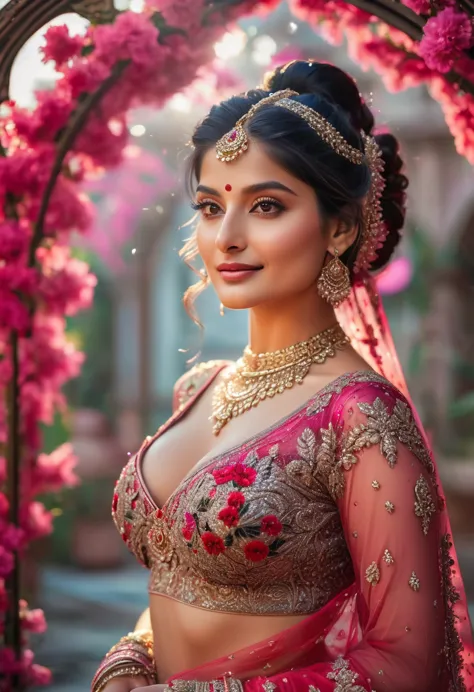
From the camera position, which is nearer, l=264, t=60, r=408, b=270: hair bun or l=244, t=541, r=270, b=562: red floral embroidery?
l=244, t=541, r=270, b=562: red floral embroidery

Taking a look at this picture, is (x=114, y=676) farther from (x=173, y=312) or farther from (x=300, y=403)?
(x=173, y=312)

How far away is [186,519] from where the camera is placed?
1.91m

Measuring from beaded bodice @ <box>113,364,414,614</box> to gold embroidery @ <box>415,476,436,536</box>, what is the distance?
0.14 meters

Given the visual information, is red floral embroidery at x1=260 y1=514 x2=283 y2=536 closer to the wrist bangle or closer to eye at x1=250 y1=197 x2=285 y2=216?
the wrist bangle

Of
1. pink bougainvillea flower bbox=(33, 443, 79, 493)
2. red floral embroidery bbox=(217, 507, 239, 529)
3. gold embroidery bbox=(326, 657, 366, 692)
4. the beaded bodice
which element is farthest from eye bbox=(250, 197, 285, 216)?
pink bougainvillea flower bbox=(33, 443, 79, 493)

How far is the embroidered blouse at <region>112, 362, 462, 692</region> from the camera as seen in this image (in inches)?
68.7

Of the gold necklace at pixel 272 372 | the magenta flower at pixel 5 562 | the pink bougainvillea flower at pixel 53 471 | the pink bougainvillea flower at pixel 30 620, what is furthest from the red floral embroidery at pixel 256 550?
the pink bougainvillea flower at pixel 53 471

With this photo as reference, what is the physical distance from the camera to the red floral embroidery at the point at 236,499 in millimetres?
1849

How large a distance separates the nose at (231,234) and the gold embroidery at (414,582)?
73cm

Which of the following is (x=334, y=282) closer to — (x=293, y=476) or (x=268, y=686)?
(x=293, y=476)

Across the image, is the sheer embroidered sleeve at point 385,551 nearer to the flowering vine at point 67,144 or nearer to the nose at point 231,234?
the nose at point 231,234

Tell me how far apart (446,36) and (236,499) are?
1073mm

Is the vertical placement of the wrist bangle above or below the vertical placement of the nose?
below

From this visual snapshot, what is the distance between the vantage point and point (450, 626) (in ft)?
6.25
